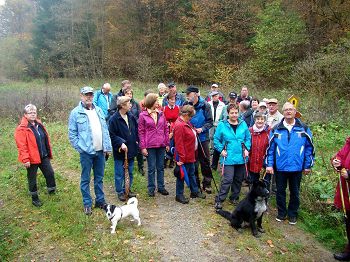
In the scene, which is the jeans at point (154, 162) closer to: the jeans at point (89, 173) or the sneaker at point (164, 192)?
the sneaker at point (164, 192)

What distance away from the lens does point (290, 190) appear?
5.37m

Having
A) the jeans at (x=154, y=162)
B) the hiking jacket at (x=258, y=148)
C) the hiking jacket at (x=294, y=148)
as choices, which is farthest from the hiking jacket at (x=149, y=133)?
the hiking jacket at (x=294, y=148)

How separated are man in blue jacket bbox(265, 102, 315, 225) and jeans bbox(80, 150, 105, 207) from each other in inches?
117

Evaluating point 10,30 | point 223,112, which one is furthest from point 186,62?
point 10,30

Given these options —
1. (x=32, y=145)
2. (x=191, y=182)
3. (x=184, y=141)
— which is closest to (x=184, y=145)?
(x=184, y=141)

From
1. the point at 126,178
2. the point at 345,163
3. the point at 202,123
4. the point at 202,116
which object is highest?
the point at 202,116

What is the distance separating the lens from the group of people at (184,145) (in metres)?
5.19

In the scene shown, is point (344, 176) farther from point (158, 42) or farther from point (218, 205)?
point (158, 42)

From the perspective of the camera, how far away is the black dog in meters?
4.81

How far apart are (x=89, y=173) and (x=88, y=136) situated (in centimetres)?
69

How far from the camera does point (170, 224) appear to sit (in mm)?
5316

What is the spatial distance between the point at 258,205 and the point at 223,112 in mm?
2967

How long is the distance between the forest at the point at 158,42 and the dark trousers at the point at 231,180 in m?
15.2

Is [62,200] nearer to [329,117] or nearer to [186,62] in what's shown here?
[329,117]
